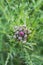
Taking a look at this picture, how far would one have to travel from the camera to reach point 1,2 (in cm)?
98

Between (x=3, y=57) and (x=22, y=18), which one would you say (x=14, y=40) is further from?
(x=3, y=57)

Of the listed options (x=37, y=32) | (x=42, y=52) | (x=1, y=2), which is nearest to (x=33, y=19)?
(x=37, y=32)

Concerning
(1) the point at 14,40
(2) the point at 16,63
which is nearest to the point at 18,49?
(1) the point at 14,40

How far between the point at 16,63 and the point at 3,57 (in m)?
0.09

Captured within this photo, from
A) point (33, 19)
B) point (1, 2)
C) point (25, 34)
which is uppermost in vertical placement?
point (1, 2)

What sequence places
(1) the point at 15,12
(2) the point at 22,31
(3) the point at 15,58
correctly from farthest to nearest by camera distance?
(3) the point at 15,58
(1) the point at 15,12
(2) the point at 22,31

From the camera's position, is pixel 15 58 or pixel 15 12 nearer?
pixel 15 12

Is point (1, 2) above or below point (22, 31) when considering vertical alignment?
above

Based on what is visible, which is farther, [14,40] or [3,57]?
[3,57]

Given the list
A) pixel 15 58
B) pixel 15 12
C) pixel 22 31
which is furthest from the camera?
pixel 15 58

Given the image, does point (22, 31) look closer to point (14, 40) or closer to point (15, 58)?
point (14, 40)

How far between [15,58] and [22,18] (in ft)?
0.94

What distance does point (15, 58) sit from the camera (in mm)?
1096

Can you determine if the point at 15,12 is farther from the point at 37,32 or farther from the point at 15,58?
the point at 15,58
